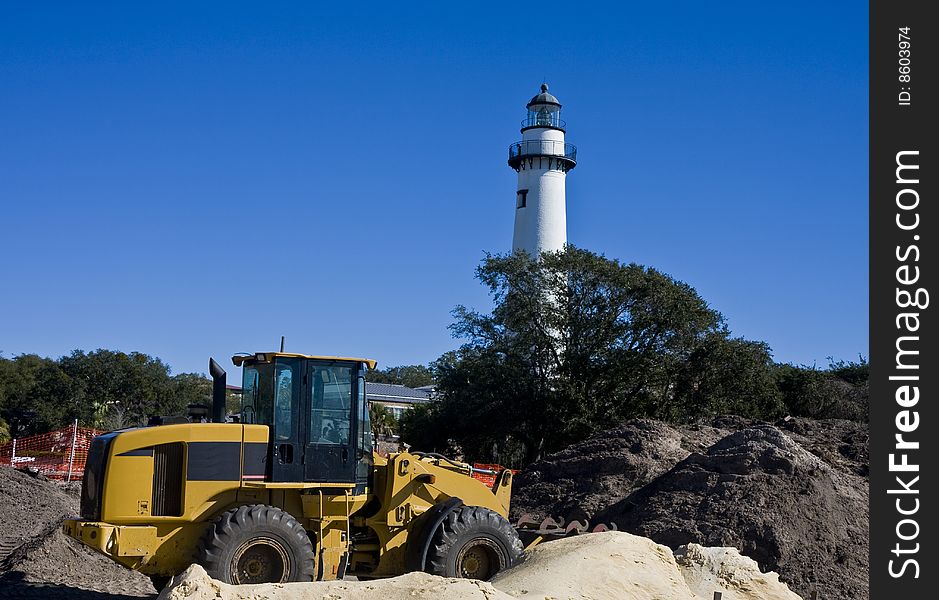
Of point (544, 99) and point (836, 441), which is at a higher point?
point (544, 99)

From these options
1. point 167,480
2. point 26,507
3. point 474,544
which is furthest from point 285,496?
point 26,507

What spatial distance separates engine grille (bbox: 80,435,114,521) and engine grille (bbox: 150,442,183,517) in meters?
0.49

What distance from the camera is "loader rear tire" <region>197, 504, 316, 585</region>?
32.8ft

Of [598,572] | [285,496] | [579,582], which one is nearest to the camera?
[579,582]

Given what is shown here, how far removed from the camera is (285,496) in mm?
10844

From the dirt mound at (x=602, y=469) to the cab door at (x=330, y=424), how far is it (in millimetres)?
7333

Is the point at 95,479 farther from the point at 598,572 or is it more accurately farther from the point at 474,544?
the point at 598,572

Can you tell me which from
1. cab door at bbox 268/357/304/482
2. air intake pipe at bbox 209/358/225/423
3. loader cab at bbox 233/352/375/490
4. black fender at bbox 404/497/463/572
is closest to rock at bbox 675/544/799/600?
black fender at bbox 404/497/463/572

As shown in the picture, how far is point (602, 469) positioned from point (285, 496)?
1038 centimetres

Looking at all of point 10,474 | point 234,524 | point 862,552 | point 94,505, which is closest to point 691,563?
point 862,552

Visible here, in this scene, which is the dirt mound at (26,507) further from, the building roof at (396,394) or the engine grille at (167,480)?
the building roof at (396,394)

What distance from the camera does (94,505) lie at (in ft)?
33.5

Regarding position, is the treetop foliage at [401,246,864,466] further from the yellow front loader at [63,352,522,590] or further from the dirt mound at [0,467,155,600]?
the yellow front loader at [63,352,522,590]

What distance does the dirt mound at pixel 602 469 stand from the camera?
18859 millimetres
